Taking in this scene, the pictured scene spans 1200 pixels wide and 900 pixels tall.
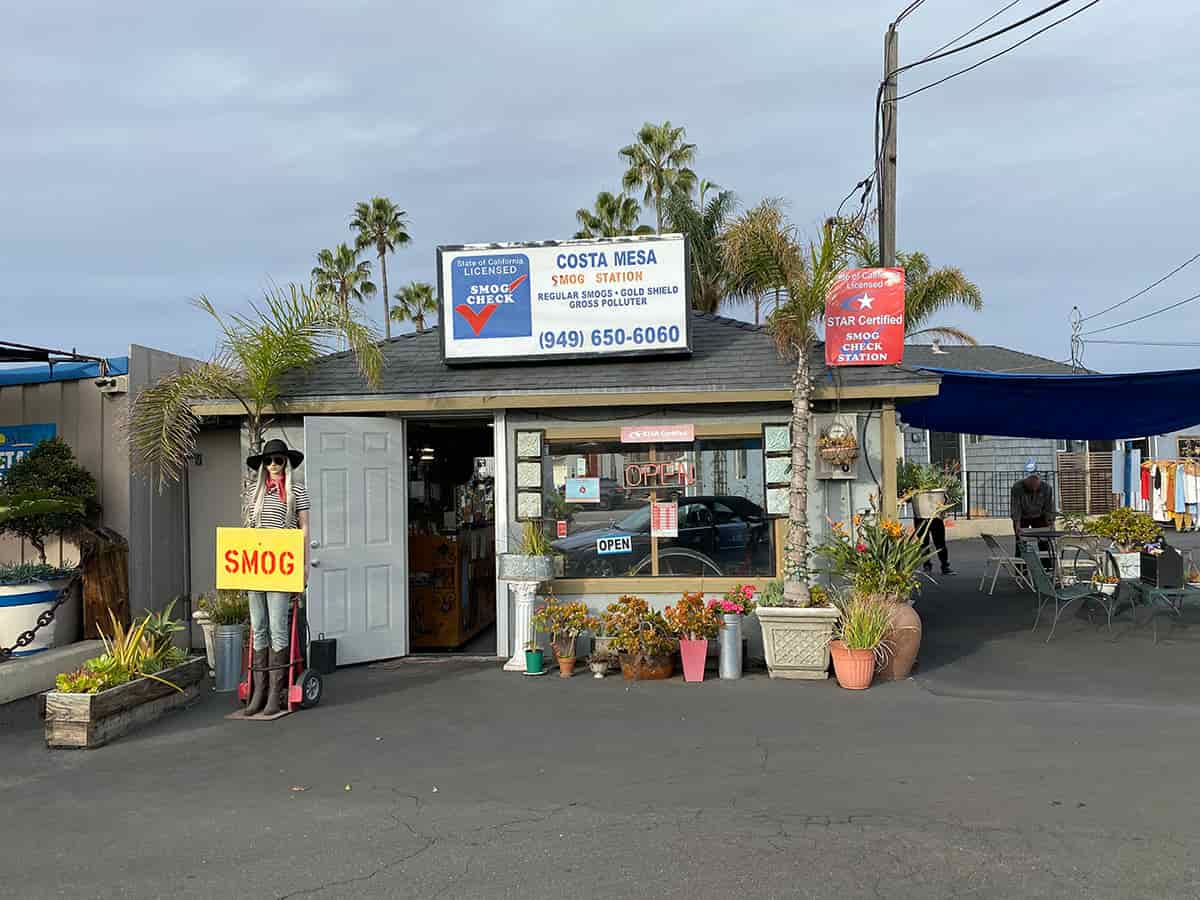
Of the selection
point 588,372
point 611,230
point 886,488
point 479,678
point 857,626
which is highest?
point 611,230

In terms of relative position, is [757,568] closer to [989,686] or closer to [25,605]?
[989,686]

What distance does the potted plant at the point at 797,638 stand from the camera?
812 centimetres

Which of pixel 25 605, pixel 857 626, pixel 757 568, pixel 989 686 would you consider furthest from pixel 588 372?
pixel 25 605

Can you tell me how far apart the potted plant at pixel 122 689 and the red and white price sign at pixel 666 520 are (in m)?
4.09

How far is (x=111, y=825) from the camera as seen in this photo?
5.05 meters

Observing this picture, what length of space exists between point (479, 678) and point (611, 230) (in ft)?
79.4

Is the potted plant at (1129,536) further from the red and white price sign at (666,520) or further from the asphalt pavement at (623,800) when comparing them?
the red and white price sign at (666,520)

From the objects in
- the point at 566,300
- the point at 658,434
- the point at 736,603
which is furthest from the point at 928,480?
the point at 736,603

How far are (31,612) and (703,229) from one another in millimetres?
20350

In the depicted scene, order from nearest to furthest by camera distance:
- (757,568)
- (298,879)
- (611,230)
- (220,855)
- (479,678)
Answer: (298,879), (220,855), (479,678), (757,568), (611,230)

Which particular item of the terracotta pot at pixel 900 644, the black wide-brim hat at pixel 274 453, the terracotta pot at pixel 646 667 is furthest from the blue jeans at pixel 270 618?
the terracotta pot at pixel 900 644

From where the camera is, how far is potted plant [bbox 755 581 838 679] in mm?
8117

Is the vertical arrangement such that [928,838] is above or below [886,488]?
below

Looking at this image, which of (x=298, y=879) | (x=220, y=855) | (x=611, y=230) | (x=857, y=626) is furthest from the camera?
(x=611, y=230)
